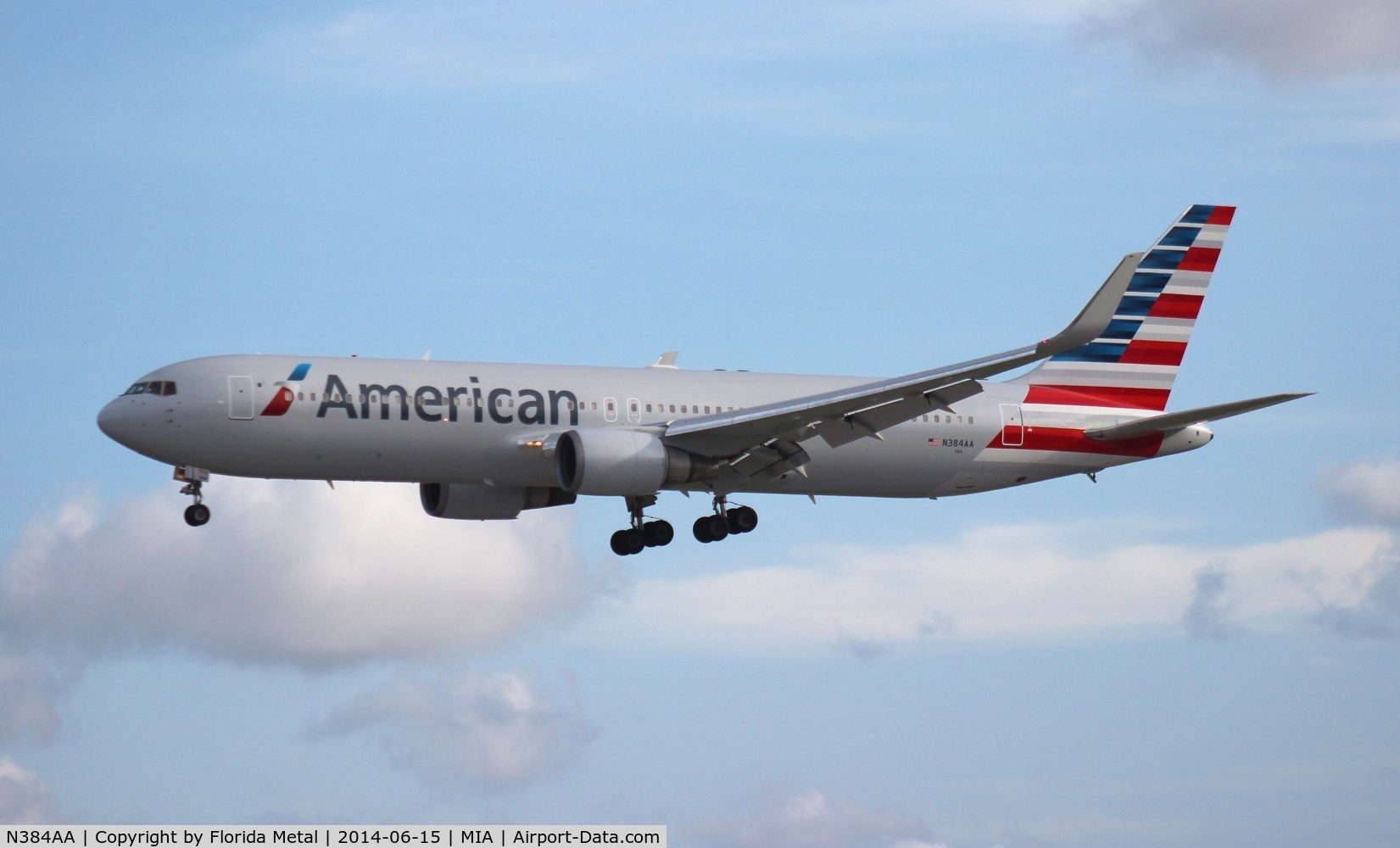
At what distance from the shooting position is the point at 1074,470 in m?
52.8

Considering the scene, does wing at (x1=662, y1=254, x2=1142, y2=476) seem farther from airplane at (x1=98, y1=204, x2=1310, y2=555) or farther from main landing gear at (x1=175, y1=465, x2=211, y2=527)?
main landing gear at (x1=175, y1=465, x2=211, y2=527)

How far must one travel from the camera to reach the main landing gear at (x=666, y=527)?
50.2 meters

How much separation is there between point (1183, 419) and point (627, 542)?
610 inches

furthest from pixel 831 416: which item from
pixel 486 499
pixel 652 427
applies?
pixel 486 499

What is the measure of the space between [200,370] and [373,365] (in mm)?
4230

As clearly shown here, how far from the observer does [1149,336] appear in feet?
179

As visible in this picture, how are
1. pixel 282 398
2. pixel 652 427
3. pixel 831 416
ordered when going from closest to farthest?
pixel 282 398, pixel 831 416, pixel 652 427

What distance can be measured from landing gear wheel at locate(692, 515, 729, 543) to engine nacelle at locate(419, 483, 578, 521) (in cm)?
387

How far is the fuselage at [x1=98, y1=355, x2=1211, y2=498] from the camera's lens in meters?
44.6

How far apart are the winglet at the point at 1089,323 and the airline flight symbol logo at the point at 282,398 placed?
18176mm

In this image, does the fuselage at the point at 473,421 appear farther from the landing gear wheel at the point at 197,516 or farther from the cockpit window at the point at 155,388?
the landing gear wheel at the point at 197,516

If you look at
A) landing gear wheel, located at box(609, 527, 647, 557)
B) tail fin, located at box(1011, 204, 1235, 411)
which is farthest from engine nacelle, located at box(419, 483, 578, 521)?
tail fin, located at box(1011, 204, 1235, 411)

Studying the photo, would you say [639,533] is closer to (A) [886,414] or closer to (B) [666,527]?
(B) [666,527]

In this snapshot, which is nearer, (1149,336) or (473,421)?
(473,421)
